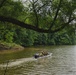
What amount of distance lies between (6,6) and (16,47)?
55552 millimetres

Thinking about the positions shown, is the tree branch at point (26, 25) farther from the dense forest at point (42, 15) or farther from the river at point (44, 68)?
the river at point (44, 68)

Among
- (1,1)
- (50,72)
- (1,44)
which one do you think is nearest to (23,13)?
(1,1)

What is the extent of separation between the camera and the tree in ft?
21.5

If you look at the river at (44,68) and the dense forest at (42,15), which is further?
the river at (44,68)

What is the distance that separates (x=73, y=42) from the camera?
120 meters

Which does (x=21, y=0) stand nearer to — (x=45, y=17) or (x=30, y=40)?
(x=45, y=17)

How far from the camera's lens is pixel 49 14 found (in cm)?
714

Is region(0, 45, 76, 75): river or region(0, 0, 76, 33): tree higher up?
region(0, 0, 76, 33): tree

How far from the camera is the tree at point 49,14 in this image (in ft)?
21.5

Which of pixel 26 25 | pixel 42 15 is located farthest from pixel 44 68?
pixel 26 25

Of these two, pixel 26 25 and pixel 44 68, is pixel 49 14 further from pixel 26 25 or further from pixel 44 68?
pixel 44 68

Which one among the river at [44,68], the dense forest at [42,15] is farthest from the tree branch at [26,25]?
the river at [44,68]

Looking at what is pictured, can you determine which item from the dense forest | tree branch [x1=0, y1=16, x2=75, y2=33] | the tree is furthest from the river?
tree branch [x1=0, y1=16, x2=75, y2=33]

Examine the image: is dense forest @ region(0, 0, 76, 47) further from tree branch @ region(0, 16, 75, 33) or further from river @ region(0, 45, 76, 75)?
river @ region(0, 45, 76, 75)
